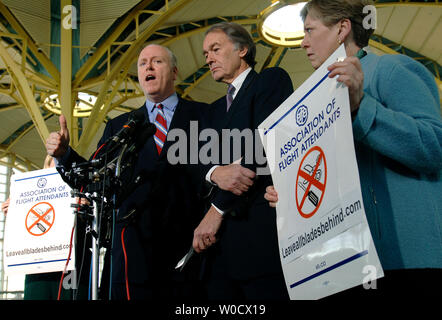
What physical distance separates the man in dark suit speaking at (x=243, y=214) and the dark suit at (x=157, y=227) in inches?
13.4

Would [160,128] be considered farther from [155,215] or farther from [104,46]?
[104,46]

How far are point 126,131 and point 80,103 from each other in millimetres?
22102

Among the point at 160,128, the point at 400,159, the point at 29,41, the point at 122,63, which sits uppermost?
the point at 29,41

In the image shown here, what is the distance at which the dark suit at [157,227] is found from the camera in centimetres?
304

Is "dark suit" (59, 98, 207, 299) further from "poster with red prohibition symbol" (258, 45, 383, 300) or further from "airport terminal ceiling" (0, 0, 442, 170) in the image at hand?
"airport terminal ceiling" (0, 0, 442, 170)

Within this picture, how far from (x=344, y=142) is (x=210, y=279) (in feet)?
4.32

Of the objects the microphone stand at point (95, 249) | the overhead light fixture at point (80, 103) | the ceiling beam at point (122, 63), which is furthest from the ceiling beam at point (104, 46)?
the microphone stand at point (95, 249)

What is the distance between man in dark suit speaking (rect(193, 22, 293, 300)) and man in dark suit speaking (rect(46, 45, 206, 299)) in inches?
13.6

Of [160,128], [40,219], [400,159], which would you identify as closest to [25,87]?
[40,219]

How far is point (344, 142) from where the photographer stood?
6.11 feet

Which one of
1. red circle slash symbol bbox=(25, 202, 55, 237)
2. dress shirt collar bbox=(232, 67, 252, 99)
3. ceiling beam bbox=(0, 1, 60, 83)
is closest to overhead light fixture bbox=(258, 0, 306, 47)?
ceiling beam bbox=(0, 1, 60, 83)

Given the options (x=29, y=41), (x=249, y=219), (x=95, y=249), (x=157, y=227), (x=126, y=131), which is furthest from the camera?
(x=29, y=41)

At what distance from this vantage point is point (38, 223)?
→ 485 cm
